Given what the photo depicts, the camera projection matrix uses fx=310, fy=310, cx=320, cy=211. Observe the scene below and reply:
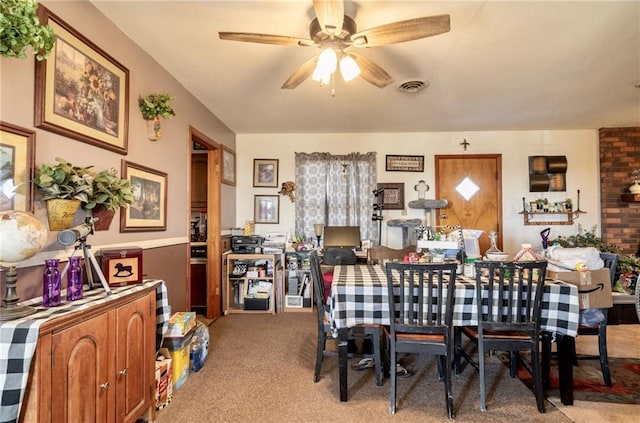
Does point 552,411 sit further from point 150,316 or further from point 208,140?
point 208,140

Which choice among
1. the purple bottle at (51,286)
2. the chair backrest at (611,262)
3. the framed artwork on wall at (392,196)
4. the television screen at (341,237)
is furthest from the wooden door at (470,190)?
the purple bottle at (51,286)

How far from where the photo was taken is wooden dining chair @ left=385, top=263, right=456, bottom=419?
191 centimetres

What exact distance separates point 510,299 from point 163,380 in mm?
2306

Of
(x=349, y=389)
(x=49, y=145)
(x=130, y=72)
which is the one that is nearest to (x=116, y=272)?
(x=49, y=145)

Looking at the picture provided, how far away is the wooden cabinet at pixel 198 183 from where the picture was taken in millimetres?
4117

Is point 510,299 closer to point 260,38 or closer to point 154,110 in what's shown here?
point 260,38

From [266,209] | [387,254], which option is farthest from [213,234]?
[387,254]

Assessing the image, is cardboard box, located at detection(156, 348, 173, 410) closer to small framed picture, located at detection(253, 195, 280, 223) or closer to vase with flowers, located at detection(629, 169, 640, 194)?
small framed picture, located at detection(253, 195, 280, 223)

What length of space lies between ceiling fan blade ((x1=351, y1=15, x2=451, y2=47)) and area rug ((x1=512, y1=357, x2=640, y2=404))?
8.24 feet

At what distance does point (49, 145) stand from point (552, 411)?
3336 millimetres

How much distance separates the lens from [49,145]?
5.20 ft

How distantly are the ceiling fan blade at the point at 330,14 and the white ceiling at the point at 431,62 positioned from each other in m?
0.28

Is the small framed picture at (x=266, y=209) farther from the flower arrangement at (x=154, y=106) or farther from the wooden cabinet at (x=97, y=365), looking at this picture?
the wooden cabinet at (x=97, y=365)

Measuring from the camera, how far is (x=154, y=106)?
229 cm
